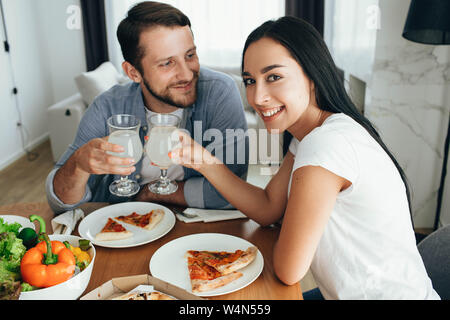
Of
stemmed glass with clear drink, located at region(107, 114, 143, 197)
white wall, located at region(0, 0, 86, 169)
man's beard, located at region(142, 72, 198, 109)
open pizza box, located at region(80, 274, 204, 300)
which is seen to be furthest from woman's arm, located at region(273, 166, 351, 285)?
white wall, located at region(0, 0, 86, 169)

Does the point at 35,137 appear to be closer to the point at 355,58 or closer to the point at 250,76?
the point at 355,58

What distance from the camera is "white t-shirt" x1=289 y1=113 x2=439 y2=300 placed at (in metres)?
1.11

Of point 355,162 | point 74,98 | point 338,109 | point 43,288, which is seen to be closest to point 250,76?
point 338,109

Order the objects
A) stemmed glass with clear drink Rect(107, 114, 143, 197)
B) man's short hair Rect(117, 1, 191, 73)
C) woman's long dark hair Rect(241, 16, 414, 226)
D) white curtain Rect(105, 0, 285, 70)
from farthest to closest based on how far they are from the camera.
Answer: white curtain Rect(105, 0, 285, 70) → man's short hair Rect(117, 1, 191, 73) → stemmed glass with clear drink Rect(107, 114, 143, 197) → woman's long dark hair Rect(241, 16, 414, 226)

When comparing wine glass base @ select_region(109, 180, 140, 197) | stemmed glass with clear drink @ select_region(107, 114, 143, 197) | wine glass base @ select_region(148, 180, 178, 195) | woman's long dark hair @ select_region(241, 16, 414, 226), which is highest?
woman's long dark hair @ select_region(241, 16, 414, 226)

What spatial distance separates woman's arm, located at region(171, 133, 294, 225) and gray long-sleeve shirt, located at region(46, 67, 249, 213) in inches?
11.2

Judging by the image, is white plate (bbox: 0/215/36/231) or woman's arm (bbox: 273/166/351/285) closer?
woman's arm (bbox: 273/166/351/285)

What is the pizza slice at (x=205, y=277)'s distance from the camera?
104 cm

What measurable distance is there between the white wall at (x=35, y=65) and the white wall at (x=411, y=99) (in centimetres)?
382

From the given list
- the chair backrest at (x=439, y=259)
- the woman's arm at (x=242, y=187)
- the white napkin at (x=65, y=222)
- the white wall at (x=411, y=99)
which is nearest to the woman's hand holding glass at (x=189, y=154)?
the woman's arm at (x=242, y=187)

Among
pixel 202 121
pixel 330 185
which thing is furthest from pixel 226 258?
pixel 202 121

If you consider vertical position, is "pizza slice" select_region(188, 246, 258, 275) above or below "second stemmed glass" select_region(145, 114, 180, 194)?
below

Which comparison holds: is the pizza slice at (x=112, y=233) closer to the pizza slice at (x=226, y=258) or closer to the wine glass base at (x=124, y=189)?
the wine glass base at (x=124, y=189)

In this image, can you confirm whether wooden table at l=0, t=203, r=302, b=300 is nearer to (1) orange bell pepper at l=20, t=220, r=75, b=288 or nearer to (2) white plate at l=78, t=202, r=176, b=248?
(2) white plate at l=78, t=202, r=176, b=248
